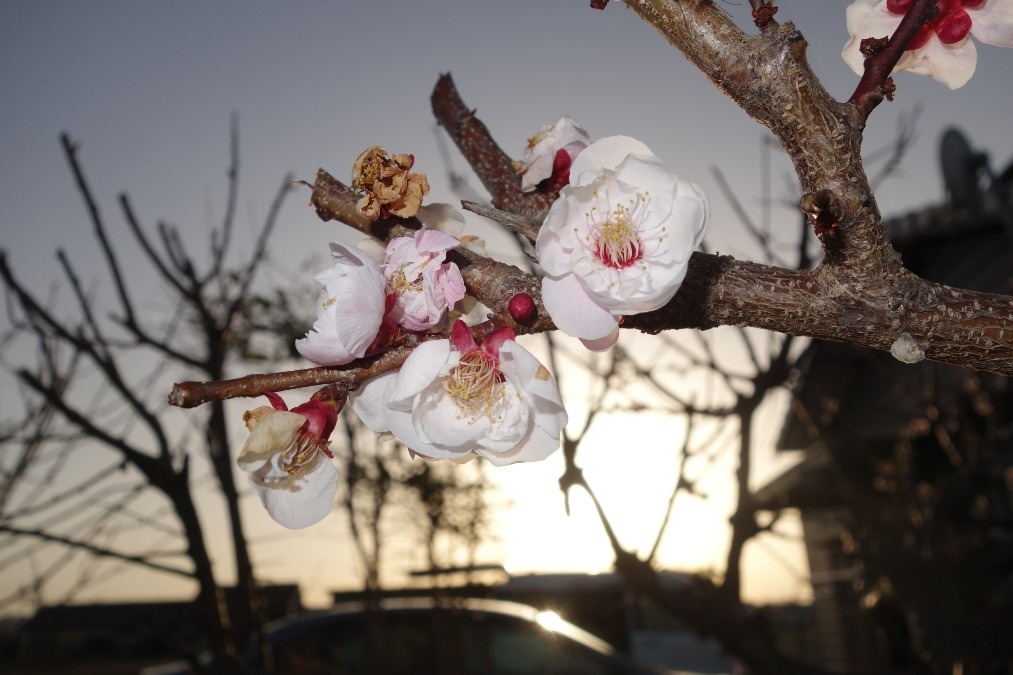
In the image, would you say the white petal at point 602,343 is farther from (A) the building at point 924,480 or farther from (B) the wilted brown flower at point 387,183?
(A) the building at point 924,480

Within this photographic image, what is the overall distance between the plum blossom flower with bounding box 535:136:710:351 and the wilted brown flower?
0.19 meters

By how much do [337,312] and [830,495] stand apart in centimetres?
1152

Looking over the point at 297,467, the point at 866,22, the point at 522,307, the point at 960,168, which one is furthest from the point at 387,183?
the point at 960,168

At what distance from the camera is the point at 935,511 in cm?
506

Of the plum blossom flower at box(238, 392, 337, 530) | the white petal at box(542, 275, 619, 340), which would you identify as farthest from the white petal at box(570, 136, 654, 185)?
the plum blossom flower at box(238, 392, 337, 530)

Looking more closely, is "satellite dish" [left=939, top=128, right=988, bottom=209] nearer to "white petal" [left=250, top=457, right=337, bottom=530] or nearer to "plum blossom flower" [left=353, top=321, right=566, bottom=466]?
"plum blossom flower" [left=353, top=321, right=566, bottom=466]

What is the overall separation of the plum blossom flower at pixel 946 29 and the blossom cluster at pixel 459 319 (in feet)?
1.46

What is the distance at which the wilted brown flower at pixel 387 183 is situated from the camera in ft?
3.01

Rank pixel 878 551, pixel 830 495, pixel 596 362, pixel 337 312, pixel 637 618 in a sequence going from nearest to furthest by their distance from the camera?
1. pixel 337 312
2. pixel 596 362
3. pixel 878 551
4. pixel 830 495
5. pixel 637 618

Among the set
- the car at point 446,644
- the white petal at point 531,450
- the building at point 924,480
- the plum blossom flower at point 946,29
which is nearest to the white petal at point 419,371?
the white petal at point 531,450

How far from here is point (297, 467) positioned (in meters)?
0.92

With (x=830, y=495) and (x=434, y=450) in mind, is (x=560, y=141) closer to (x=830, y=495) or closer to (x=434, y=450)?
(x=434, y=450)

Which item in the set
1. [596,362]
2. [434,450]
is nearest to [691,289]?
[434,450]

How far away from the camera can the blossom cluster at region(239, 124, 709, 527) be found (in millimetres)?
809
